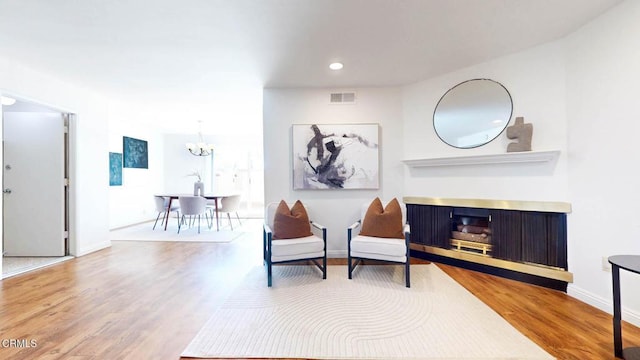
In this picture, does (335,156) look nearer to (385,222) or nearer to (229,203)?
(385,222)

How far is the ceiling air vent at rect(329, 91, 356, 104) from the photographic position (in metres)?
4.02

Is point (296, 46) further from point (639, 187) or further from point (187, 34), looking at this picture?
point (639, 187)

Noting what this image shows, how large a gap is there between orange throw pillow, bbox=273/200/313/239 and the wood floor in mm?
704

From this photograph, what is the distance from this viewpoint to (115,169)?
6391mm

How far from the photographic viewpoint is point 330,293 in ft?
8.89

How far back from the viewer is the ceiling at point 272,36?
7.22 feet

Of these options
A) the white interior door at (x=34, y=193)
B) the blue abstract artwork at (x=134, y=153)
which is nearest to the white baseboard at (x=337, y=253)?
the white interior door at (x=34, y=193)

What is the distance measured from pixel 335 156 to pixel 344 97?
874 mm

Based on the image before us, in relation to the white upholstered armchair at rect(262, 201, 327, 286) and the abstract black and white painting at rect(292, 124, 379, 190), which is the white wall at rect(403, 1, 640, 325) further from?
the white upholstered armchair at rect(262, 201, 327, 286)

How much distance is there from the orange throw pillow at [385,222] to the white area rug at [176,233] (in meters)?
2.93

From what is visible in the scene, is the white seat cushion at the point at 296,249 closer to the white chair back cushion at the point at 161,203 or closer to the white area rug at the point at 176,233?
the white area rug at the point at 176,233

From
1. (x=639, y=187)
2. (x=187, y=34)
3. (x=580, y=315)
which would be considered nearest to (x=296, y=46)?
(x=187, y=34)

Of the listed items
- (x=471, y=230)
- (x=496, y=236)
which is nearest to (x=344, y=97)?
(x=471, y=230)

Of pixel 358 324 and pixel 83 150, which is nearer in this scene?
pixel 358 324
